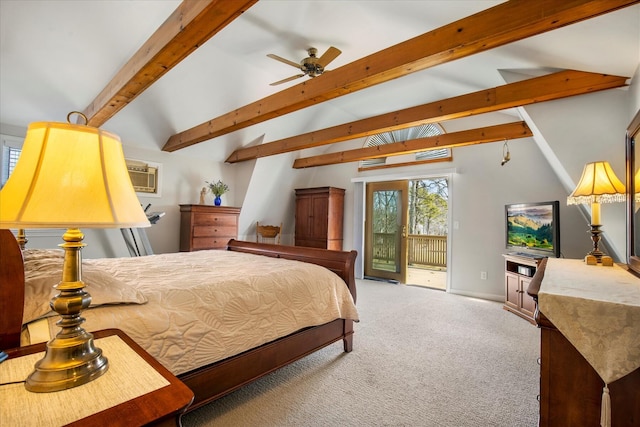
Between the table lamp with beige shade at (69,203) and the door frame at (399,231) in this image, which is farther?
the door frame at (399,231)

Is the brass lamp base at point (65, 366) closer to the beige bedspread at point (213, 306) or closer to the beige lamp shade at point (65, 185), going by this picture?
the beige lamp shade at point (65, 185)

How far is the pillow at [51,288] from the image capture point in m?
1.20

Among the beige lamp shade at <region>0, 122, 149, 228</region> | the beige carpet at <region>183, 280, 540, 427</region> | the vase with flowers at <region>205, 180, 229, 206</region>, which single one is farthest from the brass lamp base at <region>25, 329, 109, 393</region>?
the vase with flowers at <region>205, 180, 229, 206</region>

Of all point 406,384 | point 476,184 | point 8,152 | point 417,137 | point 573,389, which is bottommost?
point 406,384

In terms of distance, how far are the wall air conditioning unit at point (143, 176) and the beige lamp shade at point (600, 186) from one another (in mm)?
5171

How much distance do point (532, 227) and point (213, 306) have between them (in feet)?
13.0

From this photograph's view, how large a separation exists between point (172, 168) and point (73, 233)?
4.52m

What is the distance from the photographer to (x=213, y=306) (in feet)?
5.41

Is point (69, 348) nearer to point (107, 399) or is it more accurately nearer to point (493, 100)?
point (107, 399)

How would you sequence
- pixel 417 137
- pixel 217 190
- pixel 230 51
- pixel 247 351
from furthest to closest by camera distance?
pixel 417 137
pixel 217 190
pixel 230 51
pixel 247 351

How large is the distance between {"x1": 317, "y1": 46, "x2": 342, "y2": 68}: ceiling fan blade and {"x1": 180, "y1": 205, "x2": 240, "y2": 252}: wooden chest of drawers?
9.63ft

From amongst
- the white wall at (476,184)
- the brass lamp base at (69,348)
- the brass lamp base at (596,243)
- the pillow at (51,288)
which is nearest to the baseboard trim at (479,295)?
the white wall at (476,184)

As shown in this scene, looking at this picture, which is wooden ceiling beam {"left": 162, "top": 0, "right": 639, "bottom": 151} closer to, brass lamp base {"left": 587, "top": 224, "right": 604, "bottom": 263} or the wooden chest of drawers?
brass lamp base {"left": 587, "top": 224, "right": 604, "bottom": 263}

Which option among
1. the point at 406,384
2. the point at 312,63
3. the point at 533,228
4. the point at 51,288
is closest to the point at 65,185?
the point at 51,288
